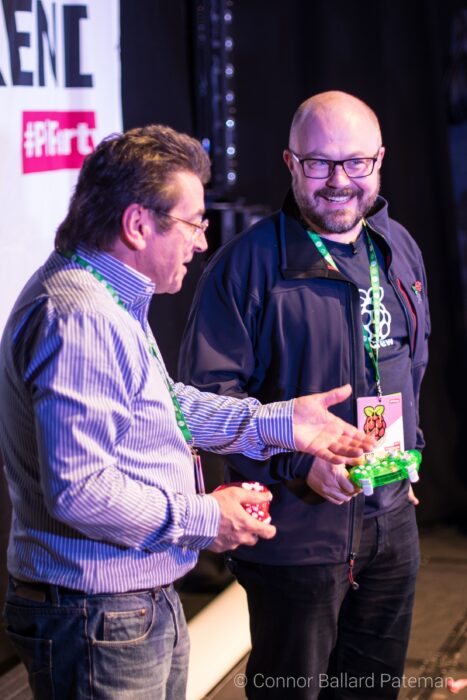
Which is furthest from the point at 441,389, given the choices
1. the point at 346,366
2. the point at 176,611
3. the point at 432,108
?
the point at 176,611

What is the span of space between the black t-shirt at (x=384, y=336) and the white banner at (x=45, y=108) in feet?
3.19

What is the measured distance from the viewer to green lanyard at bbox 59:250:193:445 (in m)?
1.49

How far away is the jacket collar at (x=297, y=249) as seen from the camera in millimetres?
2182

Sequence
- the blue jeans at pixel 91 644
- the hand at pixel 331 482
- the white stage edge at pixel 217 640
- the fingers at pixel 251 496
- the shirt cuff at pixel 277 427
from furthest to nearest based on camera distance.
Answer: the white stage edge at pixel 217 640 < the hand at pixel 331 482 < the shirt cuff at pixel 277 427 < the fingers at pixel 251 496 < the blue jeans at pixel 91 644

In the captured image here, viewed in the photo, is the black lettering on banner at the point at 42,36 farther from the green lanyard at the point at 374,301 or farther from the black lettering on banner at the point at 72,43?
the green lanyard at the point at 374,301

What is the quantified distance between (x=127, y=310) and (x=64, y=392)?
220 mm

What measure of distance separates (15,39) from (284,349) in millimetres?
1286

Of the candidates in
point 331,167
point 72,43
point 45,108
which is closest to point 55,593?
point 331,167

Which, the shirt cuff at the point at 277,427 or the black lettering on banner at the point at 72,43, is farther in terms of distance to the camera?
the black lettering on banner at the point at 72,43

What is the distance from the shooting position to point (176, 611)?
1616 millimetres

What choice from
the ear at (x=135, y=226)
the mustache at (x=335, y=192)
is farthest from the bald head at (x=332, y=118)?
the ear at (x=135, y=226)

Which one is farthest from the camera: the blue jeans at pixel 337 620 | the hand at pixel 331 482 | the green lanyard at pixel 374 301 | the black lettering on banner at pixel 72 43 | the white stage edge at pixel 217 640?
the white stage edge at pixel 217 640

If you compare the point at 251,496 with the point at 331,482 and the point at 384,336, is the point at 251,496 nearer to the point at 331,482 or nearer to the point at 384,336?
the point at 331,482

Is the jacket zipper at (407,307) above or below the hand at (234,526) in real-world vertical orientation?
above
